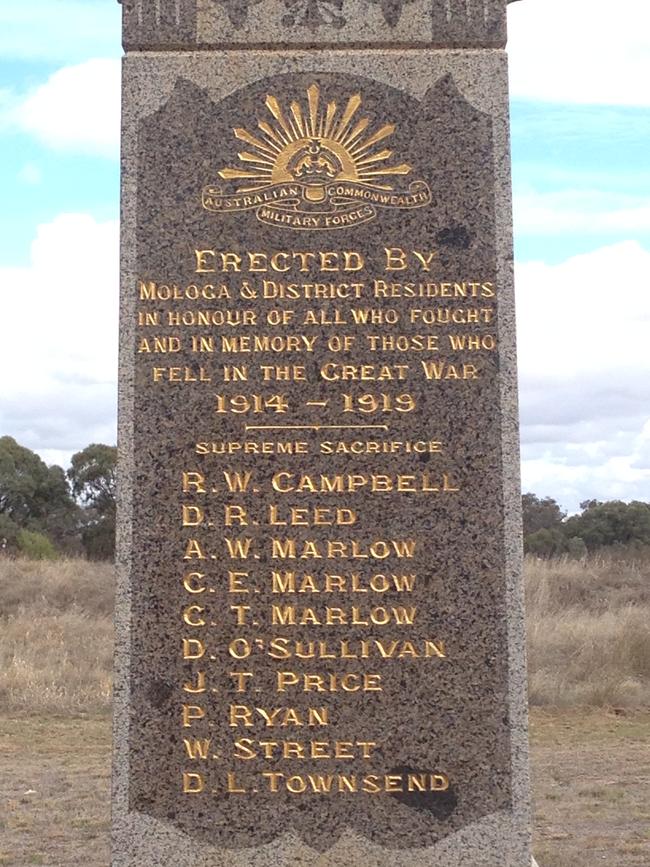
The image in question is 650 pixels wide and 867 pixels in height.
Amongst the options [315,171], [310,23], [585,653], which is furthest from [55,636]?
[310,23]

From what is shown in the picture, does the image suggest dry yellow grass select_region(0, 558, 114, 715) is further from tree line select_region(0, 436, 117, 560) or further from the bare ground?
tree line select_region(0, 436, 117, 560)

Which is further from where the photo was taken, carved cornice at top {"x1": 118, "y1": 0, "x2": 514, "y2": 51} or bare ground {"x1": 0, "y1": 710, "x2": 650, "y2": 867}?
bare ground {"x1": 0, "y1": 710, "x2": 650, "y2": 867}

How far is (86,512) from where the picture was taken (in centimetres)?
2903

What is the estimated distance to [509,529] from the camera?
15.6 feet

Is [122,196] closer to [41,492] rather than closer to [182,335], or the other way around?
[182,335]

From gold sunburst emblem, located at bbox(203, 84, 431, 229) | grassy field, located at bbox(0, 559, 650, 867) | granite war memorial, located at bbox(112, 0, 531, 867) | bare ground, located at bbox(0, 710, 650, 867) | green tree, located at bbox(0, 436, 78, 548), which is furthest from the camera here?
green tree, located at bbox(0, 436, 78, 548)

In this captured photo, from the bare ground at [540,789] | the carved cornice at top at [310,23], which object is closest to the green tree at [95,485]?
the bare ground at [540,789]

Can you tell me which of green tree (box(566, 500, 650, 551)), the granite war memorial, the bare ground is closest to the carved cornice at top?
the granite war memorial

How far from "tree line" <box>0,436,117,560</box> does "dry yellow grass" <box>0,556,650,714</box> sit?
8.25m

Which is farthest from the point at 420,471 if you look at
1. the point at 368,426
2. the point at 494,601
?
the point at 494,601

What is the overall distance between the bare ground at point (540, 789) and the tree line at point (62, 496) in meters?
17.8

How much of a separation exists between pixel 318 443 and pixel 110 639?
31.9ft

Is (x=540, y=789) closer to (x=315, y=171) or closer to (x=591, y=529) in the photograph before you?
(x=315, y=171)

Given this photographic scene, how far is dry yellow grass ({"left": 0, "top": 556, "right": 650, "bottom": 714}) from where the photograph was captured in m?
11.0
